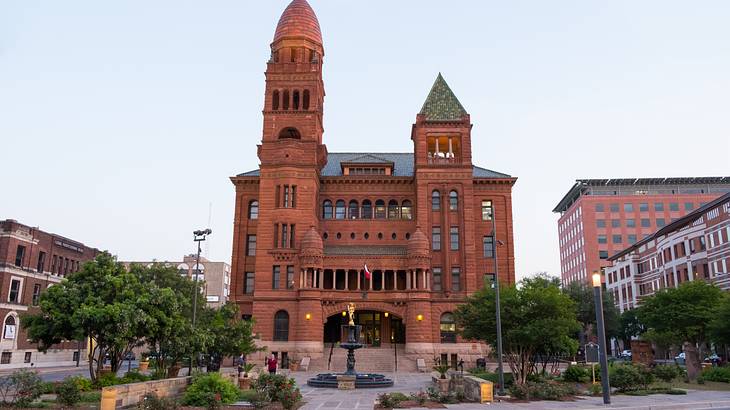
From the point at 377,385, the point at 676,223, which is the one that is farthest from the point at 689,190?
the point at 377,385

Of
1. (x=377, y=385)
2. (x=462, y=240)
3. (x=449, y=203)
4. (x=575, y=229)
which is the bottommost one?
(x=377, y=385)

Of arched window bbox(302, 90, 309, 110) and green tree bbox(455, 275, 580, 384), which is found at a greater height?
arched window bbox(302, 90, 309, 110)

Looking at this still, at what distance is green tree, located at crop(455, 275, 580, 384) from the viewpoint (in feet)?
99.0

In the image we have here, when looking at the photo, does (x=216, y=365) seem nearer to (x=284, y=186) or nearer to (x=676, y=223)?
(x=284, y=186)

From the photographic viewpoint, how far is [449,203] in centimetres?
5966

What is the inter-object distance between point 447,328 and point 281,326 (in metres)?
16.4

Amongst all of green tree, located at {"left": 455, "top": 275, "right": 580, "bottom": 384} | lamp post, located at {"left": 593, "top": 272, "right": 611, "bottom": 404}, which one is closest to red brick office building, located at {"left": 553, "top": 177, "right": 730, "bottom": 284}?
green tree, located at {"left": 455, "top": 275, "right": 580, "bottom": 384}

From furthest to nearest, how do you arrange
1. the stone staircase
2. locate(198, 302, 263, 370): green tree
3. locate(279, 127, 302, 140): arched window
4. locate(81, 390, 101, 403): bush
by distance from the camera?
locate(279, 127, 302, 140): arched window, the stone staircase, locate(198, 302, 263, 370): green tree, locate(81, 390, 101, 403): bush

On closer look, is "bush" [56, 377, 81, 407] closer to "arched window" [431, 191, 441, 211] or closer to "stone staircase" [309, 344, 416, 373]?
"stone staircase" [309, 344, 416, 373]

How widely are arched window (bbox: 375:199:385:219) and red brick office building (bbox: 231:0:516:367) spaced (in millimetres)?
126

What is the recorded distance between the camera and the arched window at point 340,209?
6316 centimetres

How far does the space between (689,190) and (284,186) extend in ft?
303

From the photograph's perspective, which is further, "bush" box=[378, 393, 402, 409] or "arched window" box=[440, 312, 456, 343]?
"arched window" box=[440, 312, 456, 343]

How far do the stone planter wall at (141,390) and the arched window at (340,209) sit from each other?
36860 mm
